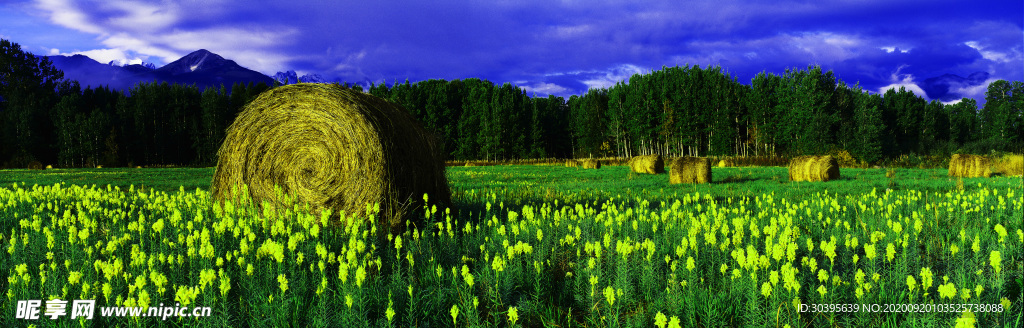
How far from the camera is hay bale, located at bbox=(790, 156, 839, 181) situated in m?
20.2

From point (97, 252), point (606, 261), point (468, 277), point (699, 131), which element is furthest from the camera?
point (699, 131)

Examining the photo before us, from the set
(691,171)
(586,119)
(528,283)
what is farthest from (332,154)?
(586,119)

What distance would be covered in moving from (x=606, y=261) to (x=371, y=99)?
4969 millimetres

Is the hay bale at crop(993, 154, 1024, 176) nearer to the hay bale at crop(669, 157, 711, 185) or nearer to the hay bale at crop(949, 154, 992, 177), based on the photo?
the hay bale at crop(949, 154, 992, 177)

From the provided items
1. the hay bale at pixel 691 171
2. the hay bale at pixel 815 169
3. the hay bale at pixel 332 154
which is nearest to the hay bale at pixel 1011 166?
the hay bale at pixel 815 169

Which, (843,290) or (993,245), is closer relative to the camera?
(843,290)

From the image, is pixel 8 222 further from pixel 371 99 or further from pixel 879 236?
pixel 879 236

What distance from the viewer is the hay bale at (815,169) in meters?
20.2

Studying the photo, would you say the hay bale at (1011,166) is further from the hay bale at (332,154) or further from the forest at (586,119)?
the hay bale at (332,154)

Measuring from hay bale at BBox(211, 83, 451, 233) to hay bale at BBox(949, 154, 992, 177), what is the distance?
2489cm

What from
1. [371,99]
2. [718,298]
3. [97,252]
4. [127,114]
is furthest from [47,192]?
[127,114]

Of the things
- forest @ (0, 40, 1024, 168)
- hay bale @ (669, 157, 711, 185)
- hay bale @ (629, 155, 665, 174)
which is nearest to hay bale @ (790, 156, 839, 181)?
hay bale @ (669, 157, 711, 185)

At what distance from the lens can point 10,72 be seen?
218 ft

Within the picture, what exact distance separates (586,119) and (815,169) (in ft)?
178
